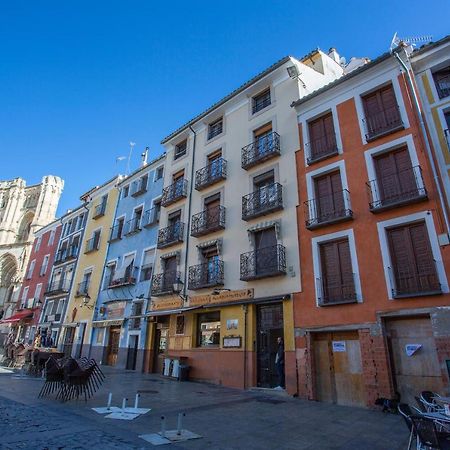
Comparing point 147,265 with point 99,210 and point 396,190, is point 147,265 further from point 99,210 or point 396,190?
point 396,190

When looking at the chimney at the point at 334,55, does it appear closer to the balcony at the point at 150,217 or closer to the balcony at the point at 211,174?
the balcony at the point at 211,174

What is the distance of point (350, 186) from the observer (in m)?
13.3

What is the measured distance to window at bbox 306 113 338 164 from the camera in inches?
575

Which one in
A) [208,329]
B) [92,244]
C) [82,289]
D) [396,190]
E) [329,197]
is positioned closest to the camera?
[396,190]

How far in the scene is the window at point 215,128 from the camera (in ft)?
69.3

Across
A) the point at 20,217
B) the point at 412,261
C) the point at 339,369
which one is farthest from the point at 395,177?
the point at 20,217

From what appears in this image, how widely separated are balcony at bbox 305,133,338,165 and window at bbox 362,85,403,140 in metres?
1.48

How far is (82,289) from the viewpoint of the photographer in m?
27.3

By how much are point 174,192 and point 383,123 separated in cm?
1253

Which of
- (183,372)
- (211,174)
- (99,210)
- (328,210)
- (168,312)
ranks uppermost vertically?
(99,210)

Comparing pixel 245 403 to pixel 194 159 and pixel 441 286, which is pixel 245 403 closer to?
pixel 441 286

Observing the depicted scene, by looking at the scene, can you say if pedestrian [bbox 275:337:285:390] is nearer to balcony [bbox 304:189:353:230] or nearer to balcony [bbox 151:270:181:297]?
balcony [bbox 304:189:353:230]

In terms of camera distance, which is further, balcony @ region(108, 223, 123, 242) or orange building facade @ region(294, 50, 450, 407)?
balcony @ region(108, 223, 123, 242)

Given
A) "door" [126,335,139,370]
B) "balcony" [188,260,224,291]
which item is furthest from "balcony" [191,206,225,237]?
"door" [126,335,139,370]
